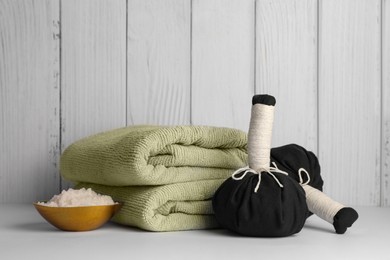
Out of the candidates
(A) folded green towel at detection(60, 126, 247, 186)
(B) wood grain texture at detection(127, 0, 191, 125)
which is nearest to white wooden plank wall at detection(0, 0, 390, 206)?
(B) wood grain texture at detection(127, 0, 191, 125)

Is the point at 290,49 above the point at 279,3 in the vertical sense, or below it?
below

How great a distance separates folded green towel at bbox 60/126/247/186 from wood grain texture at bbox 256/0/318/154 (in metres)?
0.37

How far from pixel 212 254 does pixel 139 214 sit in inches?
9.0

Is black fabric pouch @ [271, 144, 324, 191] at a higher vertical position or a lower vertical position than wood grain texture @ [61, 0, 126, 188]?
lower

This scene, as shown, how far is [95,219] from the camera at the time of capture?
1.12 m

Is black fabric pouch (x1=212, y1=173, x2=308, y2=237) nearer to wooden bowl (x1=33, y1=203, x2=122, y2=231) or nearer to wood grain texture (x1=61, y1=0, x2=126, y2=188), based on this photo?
wooden bowl (x1=33, y1=203, x2=122, y2=231)

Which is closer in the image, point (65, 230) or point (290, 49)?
point (65, 230)

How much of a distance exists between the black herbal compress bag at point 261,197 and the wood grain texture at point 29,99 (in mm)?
617

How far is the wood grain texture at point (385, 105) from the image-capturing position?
62.4 inches

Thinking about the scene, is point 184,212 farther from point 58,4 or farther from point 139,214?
point 58,4

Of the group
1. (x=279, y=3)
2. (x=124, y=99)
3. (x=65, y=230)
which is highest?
(x=279, y=3)

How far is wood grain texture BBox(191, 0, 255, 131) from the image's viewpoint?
62.2 inches

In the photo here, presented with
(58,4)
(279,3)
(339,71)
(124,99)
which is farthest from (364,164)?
(58,4)

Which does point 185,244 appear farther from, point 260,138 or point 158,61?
point 158,61
